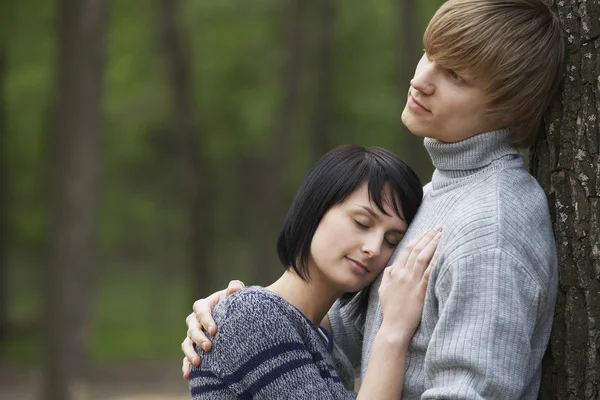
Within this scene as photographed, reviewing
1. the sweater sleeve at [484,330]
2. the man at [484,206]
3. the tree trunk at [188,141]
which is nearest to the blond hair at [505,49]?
the man at [484,206]

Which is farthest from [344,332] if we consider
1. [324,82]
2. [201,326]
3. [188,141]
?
[324,82]

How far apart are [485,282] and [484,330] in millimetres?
133

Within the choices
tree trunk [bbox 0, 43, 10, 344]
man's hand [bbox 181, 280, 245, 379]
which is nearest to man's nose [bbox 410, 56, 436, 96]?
man's hand [bbox 181, 280, 245, 379]

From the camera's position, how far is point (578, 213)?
278 cm

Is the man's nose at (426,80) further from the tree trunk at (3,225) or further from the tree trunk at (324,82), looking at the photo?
the tree trunk at (3,225)

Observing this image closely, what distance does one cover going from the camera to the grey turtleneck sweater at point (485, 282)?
8.09 ft

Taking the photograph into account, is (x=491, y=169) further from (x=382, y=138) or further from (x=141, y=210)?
(x=141, y=210)

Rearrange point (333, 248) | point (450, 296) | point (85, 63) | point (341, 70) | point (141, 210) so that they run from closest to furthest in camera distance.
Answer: point (450, 296) → point (333, 248) → point (85, 63) → point (341, 70) → point (141, 210)

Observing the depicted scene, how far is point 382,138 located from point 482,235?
16.1 meters

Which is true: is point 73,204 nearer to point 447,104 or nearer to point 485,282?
point 447,104

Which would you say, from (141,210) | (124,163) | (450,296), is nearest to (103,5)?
(450,296)

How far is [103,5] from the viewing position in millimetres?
10023

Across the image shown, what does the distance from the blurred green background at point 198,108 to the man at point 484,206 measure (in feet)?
25.2

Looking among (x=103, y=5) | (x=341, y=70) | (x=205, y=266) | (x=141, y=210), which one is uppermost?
(x=103, y=5)
